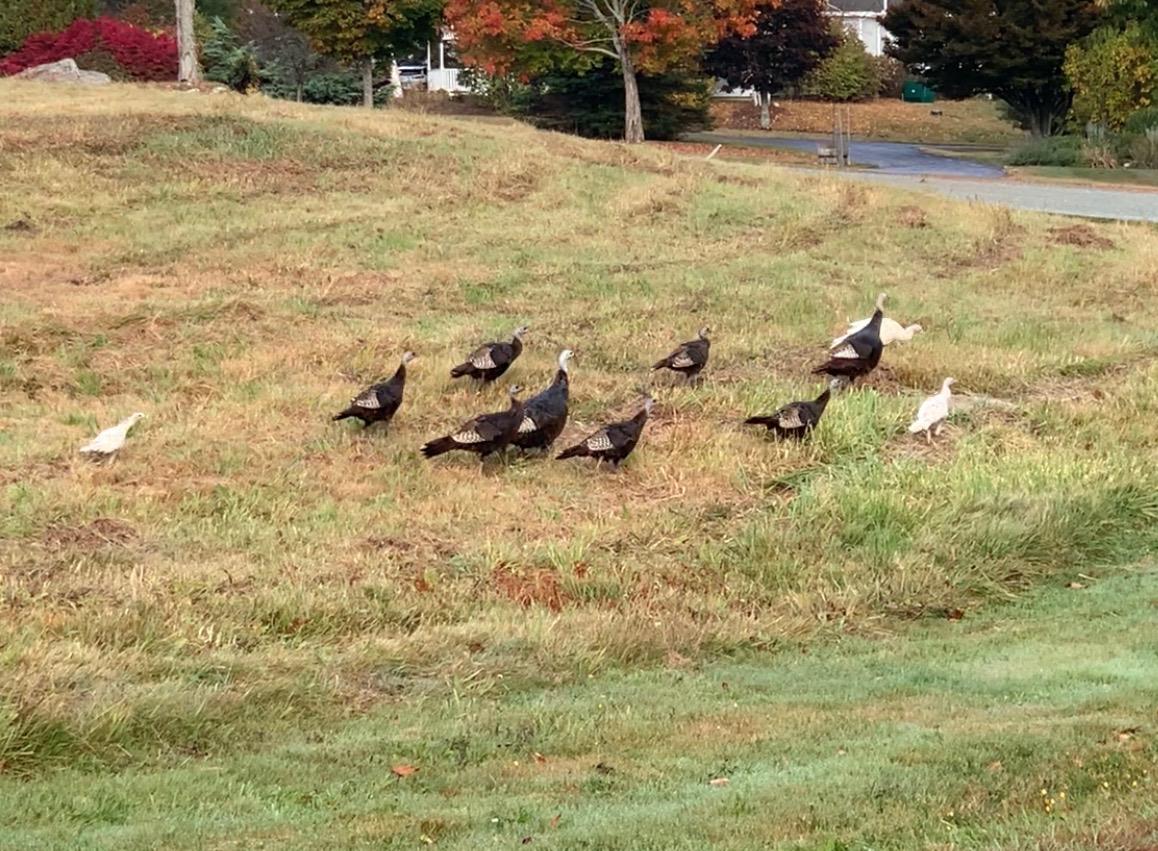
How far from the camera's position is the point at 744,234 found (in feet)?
74.7

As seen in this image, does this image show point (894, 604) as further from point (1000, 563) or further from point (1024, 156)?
point (1024, 156)

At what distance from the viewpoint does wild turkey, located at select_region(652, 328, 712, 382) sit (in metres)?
14.4

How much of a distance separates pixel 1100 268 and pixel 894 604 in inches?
507

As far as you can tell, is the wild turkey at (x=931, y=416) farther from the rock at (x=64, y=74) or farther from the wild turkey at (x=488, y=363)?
the rock at (x=64, y=74)

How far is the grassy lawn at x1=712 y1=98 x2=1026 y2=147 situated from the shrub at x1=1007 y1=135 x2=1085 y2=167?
42.6 feet

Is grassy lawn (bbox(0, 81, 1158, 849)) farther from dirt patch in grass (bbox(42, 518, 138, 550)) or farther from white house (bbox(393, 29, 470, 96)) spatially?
white house (bbox(393, 29, 470, 96))

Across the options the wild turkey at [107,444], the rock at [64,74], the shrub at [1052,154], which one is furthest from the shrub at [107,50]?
the wild turkey at [107,444]

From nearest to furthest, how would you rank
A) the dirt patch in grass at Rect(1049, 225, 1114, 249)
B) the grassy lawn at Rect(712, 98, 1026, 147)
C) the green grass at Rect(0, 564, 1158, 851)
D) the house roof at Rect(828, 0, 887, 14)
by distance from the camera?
1. the green grass at Rect(0, 564, 1158, 851)
2. the dirt patch in grass at Rect(1049, 225, 1114, 249)
3. the grassy lawn at Rect(712, 98, 1026, 147)
4. the house roof at Rect(828, 0, 887, 14)

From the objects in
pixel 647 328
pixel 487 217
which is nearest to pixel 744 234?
pixel 487 217

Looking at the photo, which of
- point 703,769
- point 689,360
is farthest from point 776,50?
point 703,769

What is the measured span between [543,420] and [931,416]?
137 inches

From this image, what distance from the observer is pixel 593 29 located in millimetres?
40344

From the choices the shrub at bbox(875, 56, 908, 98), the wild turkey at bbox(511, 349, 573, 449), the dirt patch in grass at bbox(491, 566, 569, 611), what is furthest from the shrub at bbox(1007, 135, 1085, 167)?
the dirt patch in grass at bbox(491, 566, 569, 611)

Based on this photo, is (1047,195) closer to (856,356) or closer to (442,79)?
(856,356)
